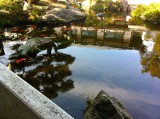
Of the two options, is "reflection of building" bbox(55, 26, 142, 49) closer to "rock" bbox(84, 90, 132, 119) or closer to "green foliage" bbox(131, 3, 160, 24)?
"green foliage" bbox(131, 3, 160, 24)

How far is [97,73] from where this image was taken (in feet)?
33.4

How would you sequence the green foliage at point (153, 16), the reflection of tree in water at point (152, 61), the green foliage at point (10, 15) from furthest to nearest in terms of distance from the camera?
the green foliage at point (153, 16) < the green foliage at point (10, 15) < the reflection of tree in water at point (152, 61)

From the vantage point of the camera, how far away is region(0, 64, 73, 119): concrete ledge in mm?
2063

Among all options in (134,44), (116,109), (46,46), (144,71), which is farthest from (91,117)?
(134,44)

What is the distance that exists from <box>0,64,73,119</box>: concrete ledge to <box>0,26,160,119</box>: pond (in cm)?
458

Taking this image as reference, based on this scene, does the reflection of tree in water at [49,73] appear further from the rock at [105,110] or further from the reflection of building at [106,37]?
the reflection of building at [106,37]

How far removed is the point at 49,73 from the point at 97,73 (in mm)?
2093

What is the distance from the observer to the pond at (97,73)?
7820 mm

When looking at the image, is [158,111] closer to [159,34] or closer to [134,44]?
[134,44]

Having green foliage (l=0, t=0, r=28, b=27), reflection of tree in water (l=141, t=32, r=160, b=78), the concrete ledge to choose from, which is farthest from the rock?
green foliage (l=0, t=0, r=28, b=27)

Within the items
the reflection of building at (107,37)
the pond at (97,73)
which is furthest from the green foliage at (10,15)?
the pond at (97,73)

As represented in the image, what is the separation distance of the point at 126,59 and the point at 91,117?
6801 mm

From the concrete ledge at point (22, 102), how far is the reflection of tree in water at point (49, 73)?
5475mm

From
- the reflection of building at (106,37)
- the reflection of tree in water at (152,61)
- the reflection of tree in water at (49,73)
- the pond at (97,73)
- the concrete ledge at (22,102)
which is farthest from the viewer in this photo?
the reflection of building at (106,37)
